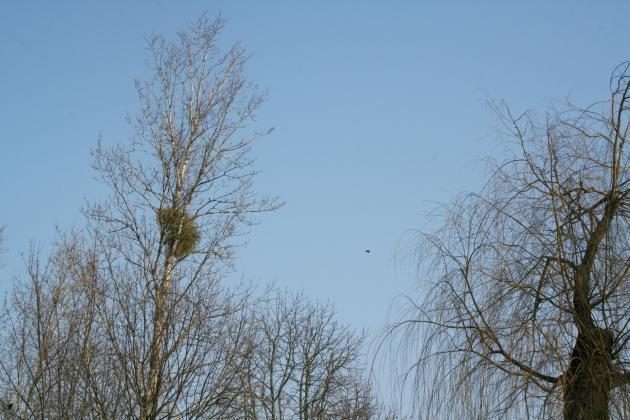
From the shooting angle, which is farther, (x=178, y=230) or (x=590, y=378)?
(x=178, y=230)

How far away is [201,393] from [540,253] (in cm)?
392

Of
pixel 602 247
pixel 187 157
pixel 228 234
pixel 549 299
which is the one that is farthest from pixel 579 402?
pixel 187 157

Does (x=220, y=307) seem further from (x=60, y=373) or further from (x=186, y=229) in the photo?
(x=60, y=373)

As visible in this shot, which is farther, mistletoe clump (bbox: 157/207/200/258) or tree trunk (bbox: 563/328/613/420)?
mistletoe clump (bbox: 157/207/200/258)

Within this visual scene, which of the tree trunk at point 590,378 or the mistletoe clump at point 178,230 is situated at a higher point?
the mistletoe clump at point 178,230

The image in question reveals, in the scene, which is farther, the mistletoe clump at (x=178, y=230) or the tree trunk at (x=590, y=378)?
the mistletoe clump at (x=178, y=230)

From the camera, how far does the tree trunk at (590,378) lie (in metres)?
4.83

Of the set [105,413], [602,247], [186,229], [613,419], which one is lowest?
[613,419]

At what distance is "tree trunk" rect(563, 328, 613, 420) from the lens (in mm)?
4832

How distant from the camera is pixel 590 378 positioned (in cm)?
492

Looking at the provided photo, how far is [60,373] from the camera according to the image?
8.30 m

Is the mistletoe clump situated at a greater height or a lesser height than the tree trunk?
greater

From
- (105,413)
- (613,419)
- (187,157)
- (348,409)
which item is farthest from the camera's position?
(348,409)

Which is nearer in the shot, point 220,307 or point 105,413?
point 105,413
